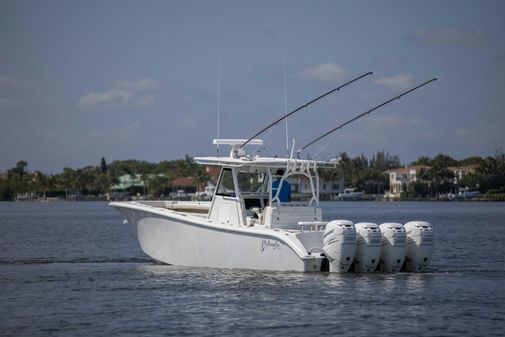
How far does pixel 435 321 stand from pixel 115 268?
13528 mm

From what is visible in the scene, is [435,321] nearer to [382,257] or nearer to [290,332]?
[290,332]

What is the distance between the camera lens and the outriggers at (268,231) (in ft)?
82.9

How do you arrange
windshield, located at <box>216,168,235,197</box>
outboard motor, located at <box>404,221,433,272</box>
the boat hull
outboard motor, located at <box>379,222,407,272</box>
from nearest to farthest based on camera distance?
the boat hull < outboard motor, located at <box>379,222,407,272</box> < outboard motor, located at <box>404,221,433,272</box> < windshield, located at <box>216,168,235,197</box>

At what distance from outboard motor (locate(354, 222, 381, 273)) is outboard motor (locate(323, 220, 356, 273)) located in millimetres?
319

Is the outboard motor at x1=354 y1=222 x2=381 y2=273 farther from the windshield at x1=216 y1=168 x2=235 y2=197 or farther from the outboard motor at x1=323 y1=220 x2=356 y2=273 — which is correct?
the windshield at x1=216 y1=168 x2=235 y2=197

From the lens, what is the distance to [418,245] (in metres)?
26.2

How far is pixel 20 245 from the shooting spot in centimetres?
4525

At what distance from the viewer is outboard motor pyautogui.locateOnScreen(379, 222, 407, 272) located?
25.7 meters

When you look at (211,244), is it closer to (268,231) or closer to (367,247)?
(268,231)

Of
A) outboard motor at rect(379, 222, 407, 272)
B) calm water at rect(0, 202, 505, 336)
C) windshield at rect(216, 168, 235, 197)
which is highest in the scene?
windshield at rect(216, 168, 235, 197)

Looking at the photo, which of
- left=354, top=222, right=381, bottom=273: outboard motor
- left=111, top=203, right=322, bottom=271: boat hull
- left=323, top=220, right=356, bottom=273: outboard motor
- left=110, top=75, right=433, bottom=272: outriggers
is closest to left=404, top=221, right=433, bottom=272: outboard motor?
left=110, top=75, right=433, bottom=272: outriggers

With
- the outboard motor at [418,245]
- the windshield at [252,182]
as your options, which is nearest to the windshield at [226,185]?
the windshield at [252,182]

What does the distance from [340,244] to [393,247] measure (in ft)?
5.58

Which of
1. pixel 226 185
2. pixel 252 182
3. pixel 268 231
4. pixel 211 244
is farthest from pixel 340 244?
pixel 226 185
